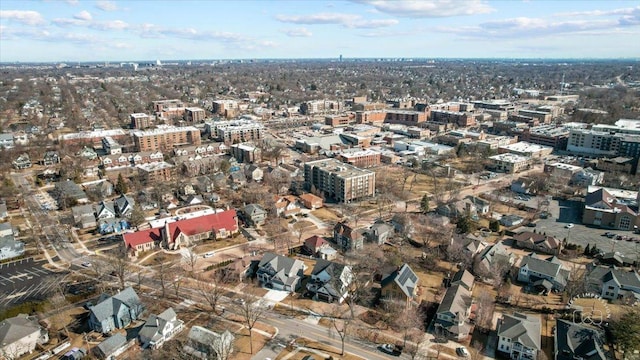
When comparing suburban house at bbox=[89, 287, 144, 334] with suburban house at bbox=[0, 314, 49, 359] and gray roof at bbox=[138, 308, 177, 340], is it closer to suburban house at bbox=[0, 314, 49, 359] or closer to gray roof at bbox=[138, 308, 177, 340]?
gray roof at bbox=[138, 308, 177, 340]

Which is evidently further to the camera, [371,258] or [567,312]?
[371,258]

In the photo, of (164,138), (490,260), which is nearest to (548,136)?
(490,260)

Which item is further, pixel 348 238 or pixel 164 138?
pixel 164 138

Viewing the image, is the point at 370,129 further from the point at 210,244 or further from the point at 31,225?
the point at 31,225

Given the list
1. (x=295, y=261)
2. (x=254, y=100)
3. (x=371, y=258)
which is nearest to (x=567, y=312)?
(x=371, y=258)

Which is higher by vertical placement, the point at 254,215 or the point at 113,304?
the point at 254,215

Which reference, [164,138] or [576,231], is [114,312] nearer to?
[576,231]

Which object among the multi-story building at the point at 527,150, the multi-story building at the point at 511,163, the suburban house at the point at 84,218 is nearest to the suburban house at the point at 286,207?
the suburban house at the point at 84,218
